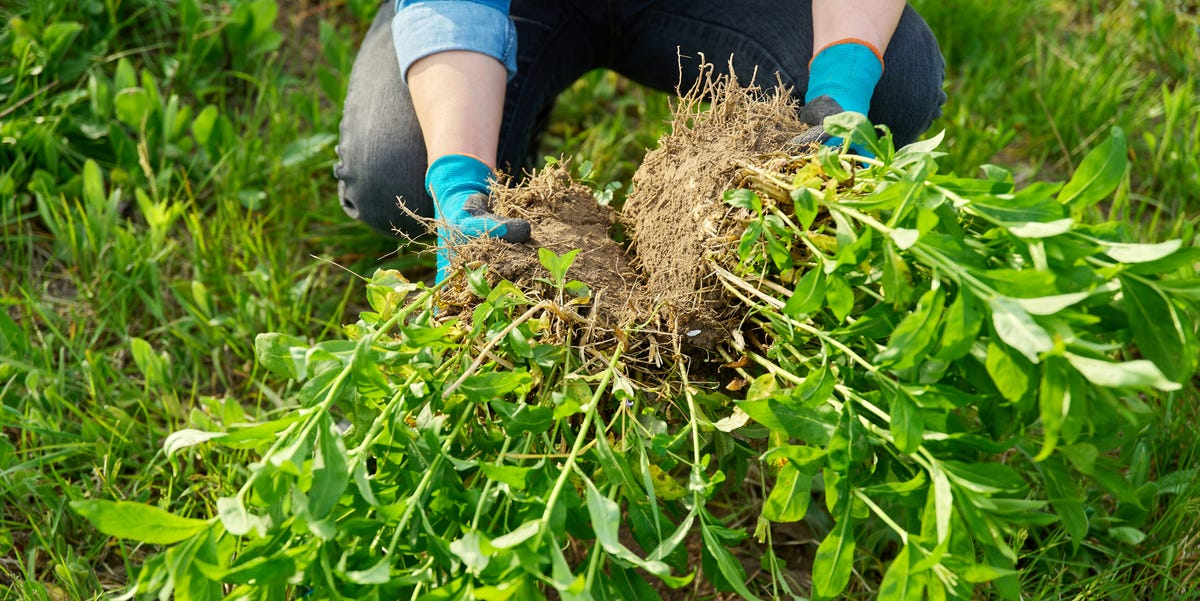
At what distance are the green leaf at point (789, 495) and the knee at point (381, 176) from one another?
36.0 inches

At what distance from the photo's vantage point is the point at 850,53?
4.80 ft

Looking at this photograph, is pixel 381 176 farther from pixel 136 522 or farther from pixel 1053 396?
pixel 1053 396

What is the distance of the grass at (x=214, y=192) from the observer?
155 centimetres

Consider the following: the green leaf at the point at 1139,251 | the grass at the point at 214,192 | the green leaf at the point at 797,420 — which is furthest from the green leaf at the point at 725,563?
the grass at the point at 214,192

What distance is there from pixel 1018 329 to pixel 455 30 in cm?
113

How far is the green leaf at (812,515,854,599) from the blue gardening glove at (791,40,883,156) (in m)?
0.66

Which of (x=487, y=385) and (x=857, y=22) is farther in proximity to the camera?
(x=857, y=22)

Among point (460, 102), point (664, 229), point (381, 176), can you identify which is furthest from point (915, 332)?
point (381, 176)

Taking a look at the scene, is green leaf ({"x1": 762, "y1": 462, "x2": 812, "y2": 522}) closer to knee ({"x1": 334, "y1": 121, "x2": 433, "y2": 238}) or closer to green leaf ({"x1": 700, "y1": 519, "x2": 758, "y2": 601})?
green leaf ({"x1": 700, "y1": 519, "x2": 758, "y2": 601})

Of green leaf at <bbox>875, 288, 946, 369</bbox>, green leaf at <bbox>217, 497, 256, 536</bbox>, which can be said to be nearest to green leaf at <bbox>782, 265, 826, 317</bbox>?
green leaf at <bbox>875, 288, 946, 369</bbox>

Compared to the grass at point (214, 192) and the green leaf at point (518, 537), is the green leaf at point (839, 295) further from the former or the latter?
the grass at point (214, 192)

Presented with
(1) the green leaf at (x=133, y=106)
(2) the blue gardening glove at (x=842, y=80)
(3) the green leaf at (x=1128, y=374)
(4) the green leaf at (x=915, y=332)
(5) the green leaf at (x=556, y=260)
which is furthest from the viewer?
(1) the green leaf at (x=133, y=106)

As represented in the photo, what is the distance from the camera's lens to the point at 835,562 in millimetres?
954

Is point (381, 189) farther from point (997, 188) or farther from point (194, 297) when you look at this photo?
point (997, 188)
